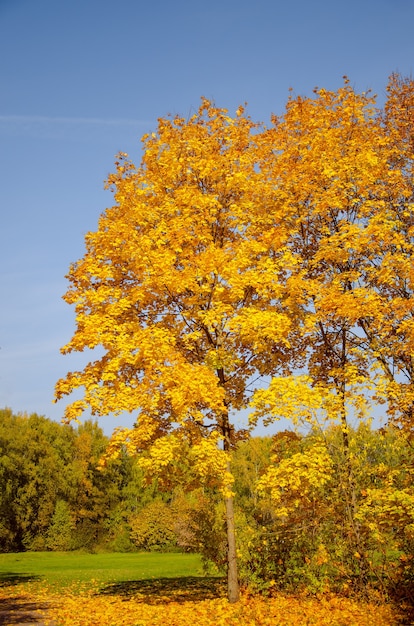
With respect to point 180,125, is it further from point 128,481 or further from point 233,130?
point 128,481

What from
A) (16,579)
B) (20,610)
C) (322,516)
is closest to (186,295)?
(322,516)

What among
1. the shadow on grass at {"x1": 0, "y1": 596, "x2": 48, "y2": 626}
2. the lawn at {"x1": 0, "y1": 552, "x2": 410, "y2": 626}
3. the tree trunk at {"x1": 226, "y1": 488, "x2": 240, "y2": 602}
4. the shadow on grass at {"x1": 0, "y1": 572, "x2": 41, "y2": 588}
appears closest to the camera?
the lawn at {"x1": 0, "y1": 552, "x2": 410, "y2": 626}

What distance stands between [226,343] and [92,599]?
8.58 m

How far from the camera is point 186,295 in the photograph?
44.8 feet

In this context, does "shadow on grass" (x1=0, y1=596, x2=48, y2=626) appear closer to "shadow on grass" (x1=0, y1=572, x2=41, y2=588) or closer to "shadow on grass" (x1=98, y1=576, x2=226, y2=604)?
"shadow on grass" (x1=98, y1=576, x2=226, y2=604)

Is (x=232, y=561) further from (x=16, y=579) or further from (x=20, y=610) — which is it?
(x=16, y=579)

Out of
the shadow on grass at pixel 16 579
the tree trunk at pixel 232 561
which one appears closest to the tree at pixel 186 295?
the tree trunk at pixel 232 561

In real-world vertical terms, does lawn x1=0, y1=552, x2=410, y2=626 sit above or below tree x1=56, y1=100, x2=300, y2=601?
below

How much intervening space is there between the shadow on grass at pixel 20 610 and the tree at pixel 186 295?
4.62 meters

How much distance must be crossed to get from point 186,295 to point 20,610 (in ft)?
30.0

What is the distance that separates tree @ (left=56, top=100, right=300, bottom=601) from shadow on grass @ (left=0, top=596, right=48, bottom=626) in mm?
4623

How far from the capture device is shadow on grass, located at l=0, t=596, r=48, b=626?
42.1 feet

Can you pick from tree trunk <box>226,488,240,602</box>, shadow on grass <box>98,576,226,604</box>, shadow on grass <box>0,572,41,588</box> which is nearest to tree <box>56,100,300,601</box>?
tree trunk <box>226,488,240,602</box>

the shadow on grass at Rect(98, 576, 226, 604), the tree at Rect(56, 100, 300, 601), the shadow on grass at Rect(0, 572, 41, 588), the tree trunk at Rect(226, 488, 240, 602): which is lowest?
the shadow on grass at Rect(0, 572, 41, 588)
